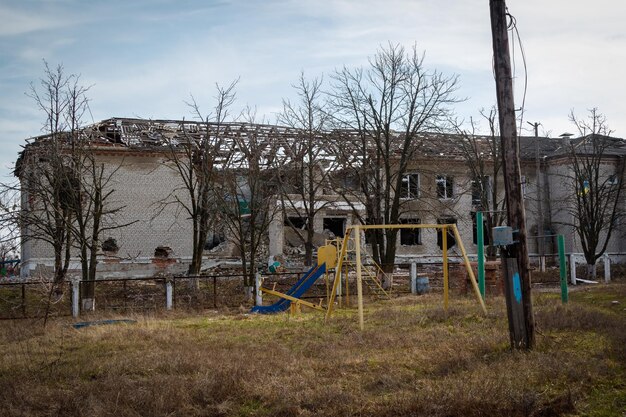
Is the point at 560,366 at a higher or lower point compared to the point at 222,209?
lower

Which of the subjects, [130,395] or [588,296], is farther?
[588,296]

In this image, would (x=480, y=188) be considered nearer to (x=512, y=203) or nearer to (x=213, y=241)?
(x=213, y=241)

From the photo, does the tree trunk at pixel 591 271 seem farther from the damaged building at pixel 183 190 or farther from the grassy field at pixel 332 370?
the grassy field at pixel 332 370

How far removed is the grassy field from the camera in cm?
728

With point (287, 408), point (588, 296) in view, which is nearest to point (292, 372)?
point (287, 408)

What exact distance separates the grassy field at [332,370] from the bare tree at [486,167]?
17.9 m

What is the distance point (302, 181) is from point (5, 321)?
14733 millimetres

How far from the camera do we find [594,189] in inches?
1331

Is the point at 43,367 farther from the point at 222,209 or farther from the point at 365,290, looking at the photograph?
the point at 222,209

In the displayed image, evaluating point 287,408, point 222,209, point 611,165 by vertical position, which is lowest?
point 287,408

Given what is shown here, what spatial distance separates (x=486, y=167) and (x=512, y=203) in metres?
28.0

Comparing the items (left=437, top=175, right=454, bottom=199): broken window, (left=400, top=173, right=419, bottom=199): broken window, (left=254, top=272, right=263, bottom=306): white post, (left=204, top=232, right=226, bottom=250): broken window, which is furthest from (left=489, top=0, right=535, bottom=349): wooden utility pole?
(left=437, top=175, right=454, bottom=199): broken window

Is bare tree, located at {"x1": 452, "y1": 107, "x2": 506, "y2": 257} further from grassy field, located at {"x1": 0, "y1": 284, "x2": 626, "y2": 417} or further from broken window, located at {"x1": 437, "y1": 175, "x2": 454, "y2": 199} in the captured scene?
grassy field, located at {"x1": 0, "y1": 284, "x2": 626, "y2": 417}

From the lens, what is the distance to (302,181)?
3058 centimetres
